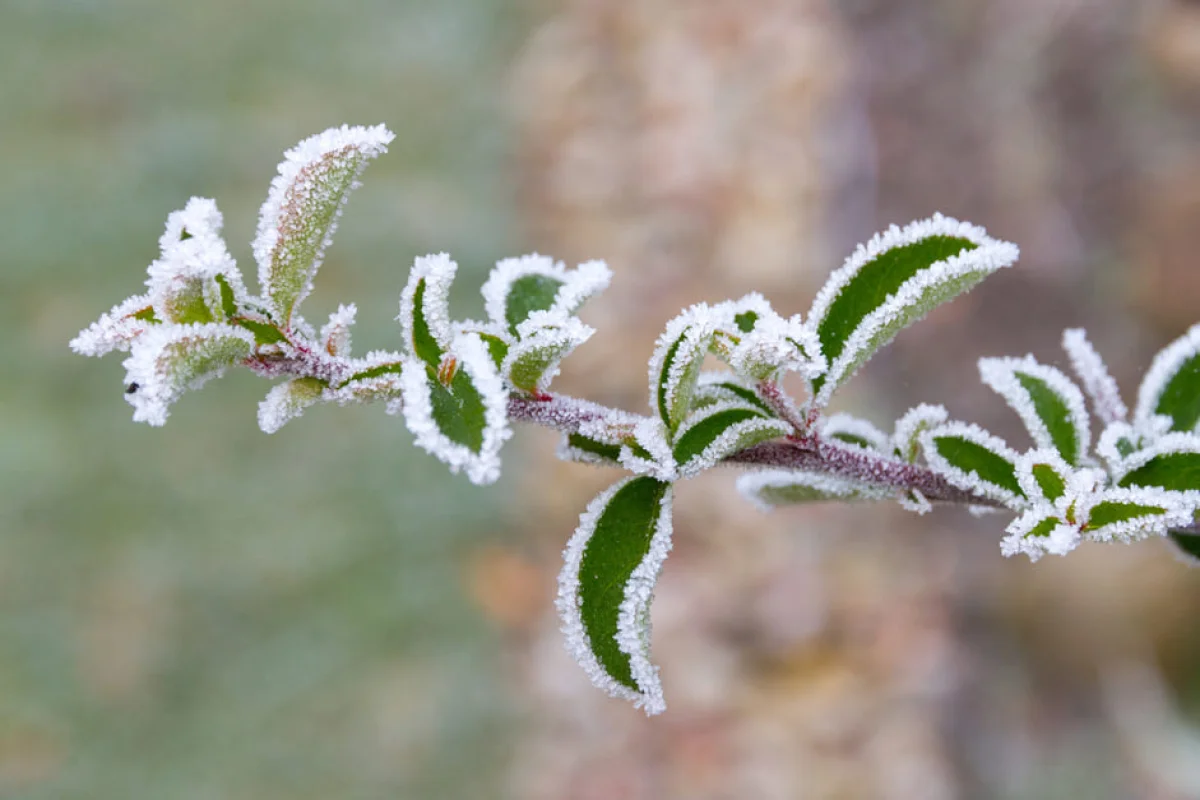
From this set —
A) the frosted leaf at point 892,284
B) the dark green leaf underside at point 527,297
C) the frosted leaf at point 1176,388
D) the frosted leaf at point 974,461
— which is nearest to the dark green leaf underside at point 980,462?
the frosted leaf at point 974,461

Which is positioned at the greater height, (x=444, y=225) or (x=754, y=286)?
(x=444, y=225)

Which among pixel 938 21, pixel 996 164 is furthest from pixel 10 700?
pixel 938 21

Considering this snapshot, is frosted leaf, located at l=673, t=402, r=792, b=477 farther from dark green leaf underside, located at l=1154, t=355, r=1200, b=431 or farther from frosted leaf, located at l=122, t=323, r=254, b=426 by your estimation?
dark green leaf underside, located at l=1154, t=355, r=1200, b=431

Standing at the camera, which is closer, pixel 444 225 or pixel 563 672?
pixel 563 672

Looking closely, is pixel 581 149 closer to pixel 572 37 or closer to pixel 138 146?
pixel 572 37

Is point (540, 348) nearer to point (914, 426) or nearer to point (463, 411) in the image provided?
point (463, 411)

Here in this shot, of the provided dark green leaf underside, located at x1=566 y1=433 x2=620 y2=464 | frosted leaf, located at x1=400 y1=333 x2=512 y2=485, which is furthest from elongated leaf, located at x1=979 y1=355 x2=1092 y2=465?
frosted leaf, located at x1=400 y1=333 x2=512 y2=485

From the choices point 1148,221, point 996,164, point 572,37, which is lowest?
point 1148,221
